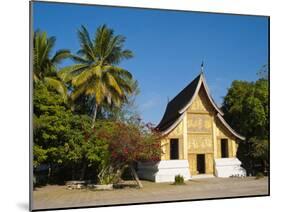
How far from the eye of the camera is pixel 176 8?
7.67 m

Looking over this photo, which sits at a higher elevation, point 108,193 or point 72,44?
point 72,44

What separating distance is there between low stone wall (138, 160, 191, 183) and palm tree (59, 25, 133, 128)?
1.16 m

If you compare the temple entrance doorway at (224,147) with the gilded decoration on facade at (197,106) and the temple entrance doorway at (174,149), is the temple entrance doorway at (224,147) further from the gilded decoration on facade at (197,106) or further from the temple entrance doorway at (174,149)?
the temple entrance doorway at (174,149)

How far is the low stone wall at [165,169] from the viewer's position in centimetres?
777

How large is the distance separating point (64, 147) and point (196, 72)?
7.84ft

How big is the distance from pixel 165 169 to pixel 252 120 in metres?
1.74

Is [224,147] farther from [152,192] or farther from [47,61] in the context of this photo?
[47,61]

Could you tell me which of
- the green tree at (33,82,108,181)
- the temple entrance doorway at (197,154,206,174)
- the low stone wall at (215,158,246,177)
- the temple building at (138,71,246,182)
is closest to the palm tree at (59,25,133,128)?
the green tree at (33,82,108,181)

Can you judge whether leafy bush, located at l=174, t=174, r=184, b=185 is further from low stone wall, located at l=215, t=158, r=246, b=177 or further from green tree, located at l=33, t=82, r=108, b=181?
green tree, located at l=33, t=82, r=108, b=181

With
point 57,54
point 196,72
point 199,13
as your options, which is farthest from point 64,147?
point 199,13

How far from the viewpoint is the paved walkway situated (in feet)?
22.8

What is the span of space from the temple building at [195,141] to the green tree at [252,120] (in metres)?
0.13

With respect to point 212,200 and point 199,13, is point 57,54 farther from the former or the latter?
point 212,200
